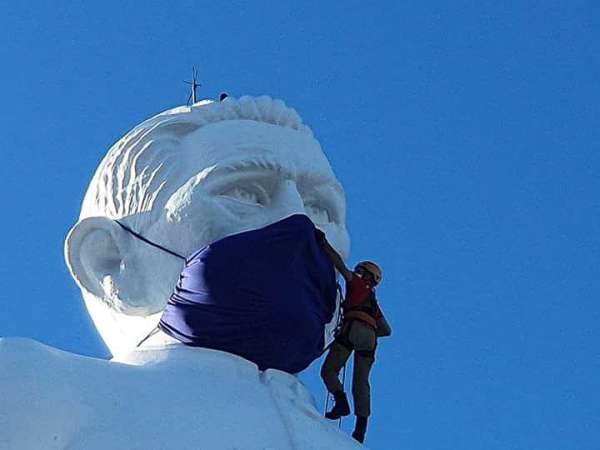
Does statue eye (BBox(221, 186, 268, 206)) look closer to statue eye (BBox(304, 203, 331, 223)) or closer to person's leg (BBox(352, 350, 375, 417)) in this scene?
statue eye (BBox(304, 203, 331, 223))

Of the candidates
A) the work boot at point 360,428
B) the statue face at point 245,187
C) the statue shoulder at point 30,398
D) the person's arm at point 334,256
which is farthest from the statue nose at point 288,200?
the statue shoulder at point 30,398

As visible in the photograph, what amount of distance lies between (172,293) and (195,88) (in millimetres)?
2194

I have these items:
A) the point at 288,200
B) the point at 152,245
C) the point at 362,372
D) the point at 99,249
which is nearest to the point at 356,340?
the point at 362,372

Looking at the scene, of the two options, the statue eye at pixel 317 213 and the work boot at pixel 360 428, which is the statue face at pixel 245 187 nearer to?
the statue eye at pixel 317 213

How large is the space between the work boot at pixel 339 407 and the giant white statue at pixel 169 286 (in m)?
0.18

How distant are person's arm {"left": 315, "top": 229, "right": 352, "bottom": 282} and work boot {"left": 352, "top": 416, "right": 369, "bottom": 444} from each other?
0.72 meters

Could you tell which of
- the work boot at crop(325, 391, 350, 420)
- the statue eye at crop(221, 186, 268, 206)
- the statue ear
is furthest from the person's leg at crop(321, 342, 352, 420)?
the statue ear

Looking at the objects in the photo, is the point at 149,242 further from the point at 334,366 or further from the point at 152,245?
the point at 334,366

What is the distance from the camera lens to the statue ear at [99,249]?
26.3ft

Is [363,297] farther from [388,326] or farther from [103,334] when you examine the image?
[103,334]

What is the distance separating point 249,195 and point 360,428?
1.30 meters

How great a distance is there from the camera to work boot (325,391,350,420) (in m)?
7.77

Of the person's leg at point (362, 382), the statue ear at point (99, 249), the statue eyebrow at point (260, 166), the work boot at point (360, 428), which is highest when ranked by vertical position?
the statue eyebrow at point (260, 166)

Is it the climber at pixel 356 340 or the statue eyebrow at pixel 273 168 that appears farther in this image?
the statue eyebrow at pixel 273 168
